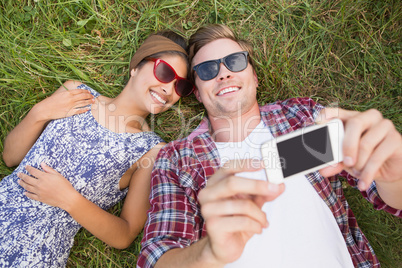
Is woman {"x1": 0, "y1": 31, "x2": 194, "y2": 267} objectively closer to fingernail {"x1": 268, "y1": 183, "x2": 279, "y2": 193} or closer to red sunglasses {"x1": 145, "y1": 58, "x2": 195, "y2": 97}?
red sunglasses {"x1": 145, "y1": 58, "x2": 195, "y2": 97}

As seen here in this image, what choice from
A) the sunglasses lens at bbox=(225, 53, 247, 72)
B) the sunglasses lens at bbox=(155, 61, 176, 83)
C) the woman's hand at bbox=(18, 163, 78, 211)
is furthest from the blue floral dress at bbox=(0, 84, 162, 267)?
the sunglasses lens at bbox=(225, 53, 247, 72)

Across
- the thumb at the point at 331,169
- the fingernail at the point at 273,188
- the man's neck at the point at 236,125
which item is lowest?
the man's neck at the point at 236,125

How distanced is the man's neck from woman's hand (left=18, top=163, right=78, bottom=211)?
1554mm

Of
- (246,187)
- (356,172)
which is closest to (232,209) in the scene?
(246,187)

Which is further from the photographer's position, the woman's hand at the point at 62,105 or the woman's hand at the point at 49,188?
the woman's hand at the point at 62,105

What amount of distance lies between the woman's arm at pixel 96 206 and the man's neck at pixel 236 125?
789 mm

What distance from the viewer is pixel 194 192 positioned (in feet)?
8.32

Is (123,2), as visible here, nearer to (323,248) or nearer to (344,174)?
(344,174)

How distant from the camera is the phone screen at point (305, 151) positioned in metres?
1.41

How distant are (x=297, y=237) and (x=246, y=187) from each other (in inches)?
49.7

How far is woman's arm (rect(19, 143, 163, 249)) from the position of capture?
2.67 metres

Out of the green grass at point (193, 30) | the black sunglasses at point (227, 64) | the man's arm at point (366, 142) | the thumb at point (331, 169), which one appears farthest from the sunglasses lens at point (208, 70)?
the thumb at point (331, 169)

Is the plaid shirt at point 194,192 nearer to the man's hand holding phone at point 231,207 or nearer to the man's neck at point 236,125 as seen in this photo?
the man's neck at point 236,125

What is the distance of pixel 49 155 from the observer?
285cm
